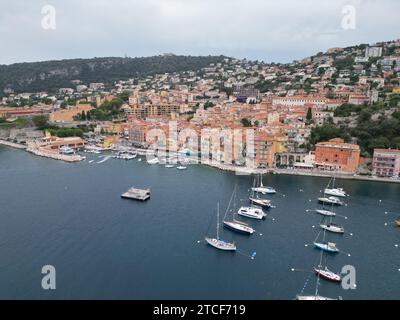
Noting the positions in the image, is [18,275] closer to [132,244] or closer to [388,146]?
[132,244]

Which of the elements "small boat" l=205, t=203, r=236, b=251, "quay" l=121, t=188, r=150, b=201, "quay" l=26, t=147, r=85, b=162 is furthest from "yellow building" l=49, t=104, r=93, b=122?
"small boat" l=205, t=203, r=236, b=251

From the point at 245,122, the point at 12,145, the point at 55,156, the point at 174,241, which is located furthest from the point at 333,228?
the point at 12,145

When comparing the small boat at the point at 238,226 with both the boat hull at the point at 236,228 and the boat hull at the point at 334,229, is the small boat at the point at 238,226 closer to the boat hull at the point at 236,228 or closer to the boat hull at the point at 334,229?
the boat hull at the point at 236,228

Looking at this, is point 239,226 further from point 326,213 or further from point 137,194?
point 137,194

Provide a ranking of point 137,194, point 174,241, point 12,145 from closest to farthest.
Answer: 1. point 174,241
2. point 137,194
3. point 12,145

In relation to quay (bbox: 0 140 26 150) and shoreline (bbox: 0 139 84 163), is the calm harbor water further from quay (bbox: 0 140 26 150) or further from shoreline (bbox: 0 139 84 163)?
quay (bbox: 0 140 26 150)

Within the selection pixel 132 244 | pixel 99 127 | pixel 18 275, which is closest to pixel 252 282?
pixel 132 244
